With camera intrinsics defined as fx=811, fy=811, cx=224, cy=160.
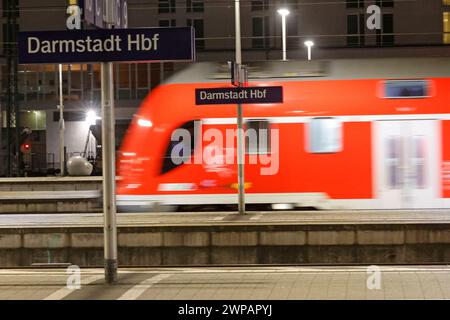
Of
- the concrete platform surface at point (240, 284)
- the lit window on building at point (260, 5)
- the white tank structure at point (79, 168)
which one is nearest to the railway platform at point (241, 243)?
the concrete platform surface at point (240, 284)

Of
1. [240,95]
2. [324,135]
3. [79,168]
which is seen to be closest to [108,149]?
[240,95]

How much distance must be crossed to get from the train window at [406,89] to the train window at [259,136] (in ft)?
8.48

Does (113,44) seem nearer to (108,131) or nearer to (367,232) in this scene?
(108,131)

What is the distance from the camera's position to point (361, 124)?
16766mm

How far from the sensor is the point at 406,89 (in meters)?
16.8

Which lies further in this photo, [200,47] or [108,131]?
[200,47]

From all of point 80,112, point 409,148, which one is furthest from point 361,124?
point 80,112

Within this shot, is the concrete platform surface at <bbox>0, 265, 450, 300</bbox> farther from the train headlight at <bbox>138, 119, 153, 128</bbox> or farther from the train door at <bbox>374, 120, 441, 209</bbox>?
the train headlight at <bbox>138, 119, 153, 128</bbox>

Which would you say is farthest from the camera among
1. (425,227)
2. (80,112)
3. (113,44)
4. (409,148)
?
(80,112)

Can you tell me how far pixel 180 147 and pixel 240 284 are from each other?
312 inches

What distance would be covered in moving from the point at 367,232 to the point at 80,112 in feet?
139

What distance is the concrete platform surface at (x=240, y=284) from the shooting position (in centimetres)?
870

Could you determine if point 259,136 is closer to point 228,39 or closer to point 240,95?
point 240,95

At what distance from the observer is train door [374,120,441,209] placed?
16469mm
